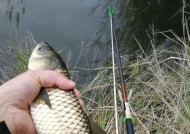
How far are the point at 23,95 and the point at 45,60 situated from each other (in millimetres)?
284

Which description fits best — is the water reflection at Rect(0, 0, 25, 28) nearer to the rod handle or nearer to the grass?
the grass

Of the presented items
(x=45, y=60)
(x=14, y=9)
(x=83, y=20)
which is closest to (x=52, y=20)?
(x=83, y=20)

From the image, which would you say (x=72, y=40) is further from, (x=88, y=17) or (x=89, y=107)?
(x=89, y=107)

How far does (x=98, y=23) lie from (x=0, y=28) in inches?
55.9

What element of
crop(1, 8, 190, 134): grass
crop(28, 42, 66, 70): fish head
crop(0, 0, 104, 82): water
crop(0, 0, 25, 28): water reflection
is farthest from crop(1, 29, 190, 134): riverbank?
crop(0, 0, 25, 28): water reflection

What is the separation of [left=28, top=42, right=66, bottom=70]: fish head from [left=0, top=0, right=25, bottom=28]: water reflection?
12.5 ft

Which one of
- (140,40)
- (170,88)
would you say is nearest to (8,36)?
(140,40)

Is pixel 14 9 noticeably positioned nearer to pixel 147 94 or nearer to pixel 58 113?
pixel 147 94

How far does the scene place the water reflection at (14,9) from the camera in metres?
6.51

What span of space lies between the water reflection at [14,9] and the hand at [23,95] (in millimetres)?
3964

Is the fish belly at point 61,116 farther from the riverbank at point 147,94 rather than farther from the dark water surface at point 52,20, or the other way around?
the dark water surface at point 52,20

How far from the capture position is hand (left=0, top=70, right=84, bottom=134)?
7.86ft

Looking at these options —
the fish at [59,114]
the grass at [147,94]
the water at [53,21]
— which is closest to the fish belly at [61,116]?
the fish at [59,114]

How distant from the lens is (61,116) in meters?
2.31
